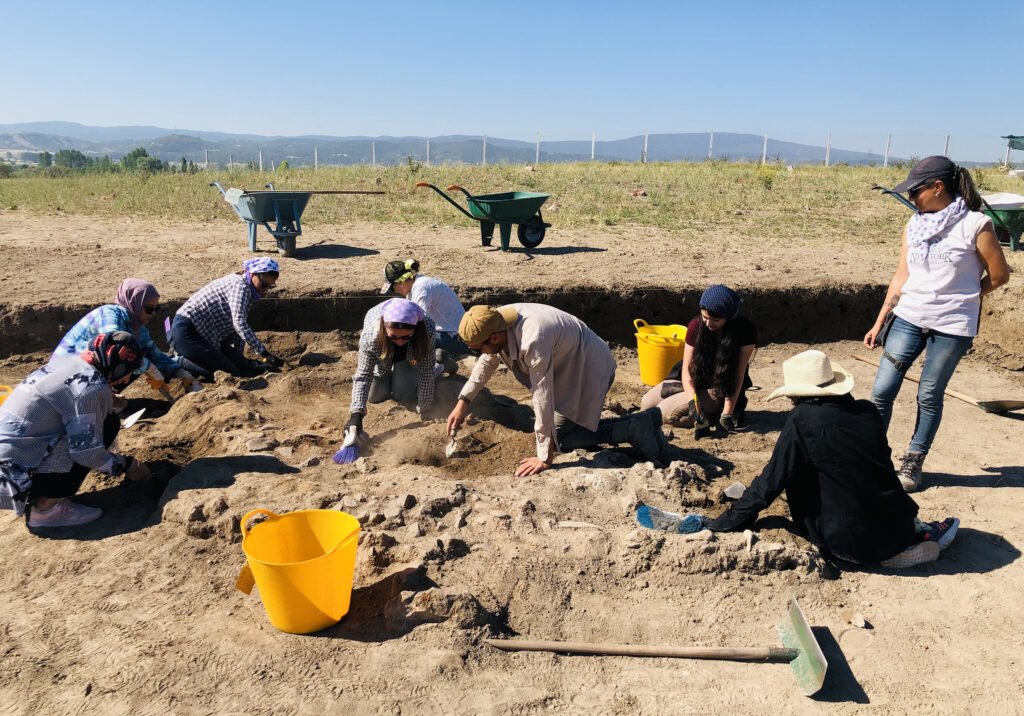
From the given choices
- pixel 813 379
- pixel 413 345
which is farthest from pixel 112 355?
pixel 813 379

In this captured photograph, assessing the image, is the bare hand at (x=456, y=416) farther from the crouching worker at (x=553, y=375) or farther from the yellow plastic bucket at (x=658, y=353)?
the yellow plastic bucket at (x=658, y=353)

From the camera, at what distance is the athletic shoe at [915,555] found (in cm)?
353

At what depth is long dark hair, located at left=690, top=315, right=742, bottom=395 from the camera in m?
4.96

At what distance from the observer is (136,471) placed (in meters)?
4.06

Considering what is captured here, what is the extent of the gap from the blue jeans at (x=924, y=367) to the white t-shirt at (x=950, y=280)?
0.25ft

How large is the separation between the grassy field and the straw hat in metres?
8.62

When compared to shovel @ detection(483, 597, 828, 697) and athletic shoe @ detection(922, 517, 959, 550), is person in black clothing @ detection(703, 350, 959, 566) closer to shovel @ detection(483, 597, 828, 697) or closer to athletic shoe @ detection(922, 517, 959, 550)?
athletic shoe @ detection(922, 517, 959, 550)

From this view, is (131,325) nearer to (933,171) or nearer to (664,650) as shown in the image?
(664,650)

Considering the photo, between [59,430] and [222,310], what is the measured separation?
244 centimetres

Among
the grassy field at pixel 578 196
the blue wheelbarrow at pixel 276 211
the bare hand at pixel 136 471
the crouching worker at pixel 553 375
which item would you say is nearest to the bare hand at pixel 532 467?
the crouching worker at pixel 553 375

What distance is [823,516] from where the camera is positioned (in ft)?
11.2

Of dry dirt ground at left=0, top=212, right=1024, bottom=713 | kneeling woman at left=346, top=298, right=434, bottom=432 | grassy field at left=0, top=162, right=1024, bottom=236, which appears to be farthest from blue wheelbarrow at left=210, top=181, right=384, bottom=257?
kneeling woman at left=346, top=298, right=434, bottom=432

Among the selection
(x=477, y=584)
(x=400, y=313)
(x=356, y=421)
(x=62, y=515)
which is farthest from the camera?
(x=356, y=421)

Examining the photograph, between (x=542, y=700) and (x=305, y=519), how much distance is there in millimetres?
1290
